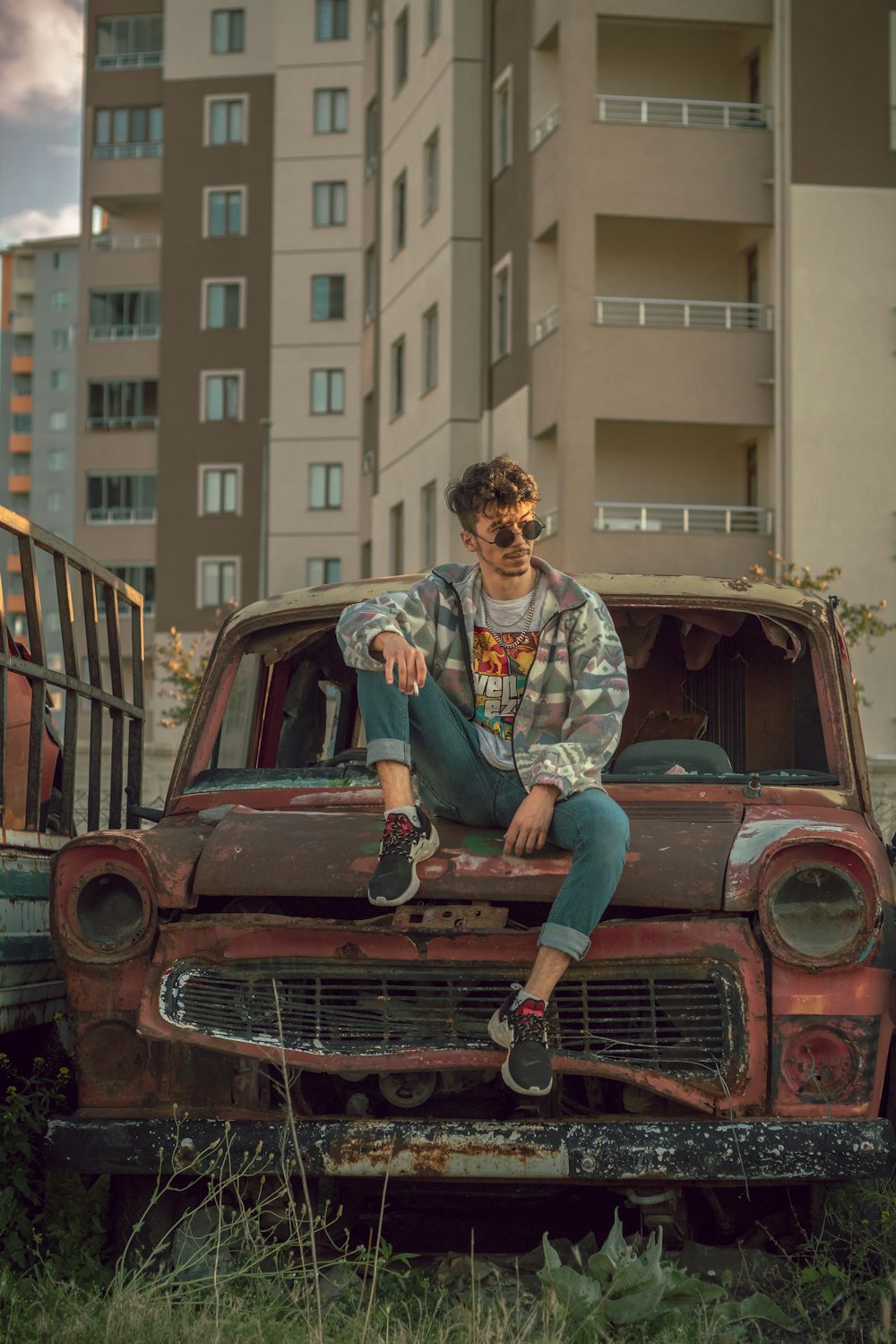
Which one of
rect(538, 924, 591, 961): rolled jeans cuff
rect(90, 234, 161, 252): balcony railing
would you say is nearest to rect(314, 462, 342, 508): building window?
rect(90, 234, 161, 252): balcony railing

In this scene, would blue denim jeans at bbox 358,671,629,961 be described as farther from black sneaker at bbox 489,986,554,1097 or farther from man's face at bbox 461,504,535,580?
man's face at bbox 461,504,535,580

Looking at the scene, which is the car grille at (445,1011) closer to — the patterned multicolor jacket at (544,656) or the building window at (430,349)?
the patterned multicolor jacket at (544,656)

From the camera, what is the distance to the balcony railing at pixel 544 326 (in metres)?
27.9

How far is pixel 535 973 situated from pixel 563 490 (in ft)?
73.9

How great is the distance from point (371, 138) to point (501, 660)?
3389cm

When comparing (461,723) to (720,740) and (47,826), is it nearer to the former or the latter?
(720,740)

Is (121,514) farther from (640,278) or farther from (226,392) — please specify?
(640,278)

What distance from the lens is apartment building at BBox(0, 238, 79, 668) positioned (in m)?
111

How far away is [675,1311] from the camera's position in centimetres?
453

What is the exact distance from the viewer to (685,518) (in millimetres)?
27844

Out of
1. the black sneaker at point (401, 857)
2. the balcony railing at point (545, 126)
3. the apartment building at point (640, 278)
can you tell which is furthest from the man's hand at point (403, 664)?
the balcony railing at point (545, 126)

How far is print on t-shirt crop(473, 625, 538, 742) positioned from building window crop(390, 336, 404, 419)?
93.6 feet

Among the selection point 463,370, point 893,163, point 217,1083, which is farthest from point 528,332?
point 217,1083

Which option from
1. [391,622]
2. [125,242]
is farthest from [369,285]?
[391,622]
